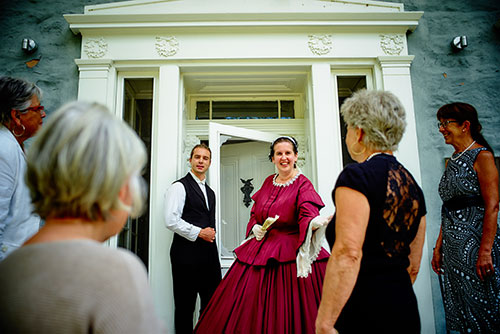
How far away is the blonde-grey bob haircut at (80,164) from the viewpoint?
0.75 m

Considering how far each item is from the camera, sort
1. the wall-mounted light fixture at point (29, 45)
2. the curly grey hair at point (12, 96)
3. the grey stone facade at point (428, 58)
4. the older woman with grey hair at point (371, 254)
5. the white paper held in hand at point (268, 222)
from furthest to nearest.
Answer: the wall-mounted light fixture at point (29, 45)
the grey stone facade at point (428, 58)
the white paper held in hand at point (268, 222)
the curly grey hair at point (12, 96)
the older woman with grey hair at point (371, 254)

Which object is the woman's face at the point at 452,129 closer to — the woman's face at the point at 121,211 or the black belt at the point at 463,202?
the black belt at the point at 463,202

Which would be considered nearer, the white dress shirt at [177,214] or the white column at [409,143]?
the white dress shirt at [177,214]

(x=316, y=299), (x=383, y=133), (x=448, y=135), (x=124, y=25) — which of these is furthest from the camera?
(x=124, y=25)

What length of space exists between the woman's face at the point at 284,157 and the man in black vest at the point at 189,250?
2.61 feet

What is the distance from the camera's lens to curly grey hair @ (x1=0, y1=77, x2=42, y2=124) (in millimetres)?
1836

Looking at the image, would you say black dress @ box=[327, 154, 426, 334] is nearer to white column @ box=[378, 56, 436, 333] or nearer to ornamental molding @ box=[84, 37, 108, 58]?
white column @ box=[378, 56, 436, 333]

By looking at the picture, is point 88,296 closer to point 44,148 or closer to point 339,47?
point 44,148

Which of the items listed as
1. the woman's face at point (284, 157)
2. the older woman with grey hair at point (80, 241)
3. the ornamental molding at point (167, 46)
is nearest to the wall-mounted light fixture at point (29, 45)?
the ornamental molding at point (167, 46)

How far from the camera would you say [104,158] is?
75cm

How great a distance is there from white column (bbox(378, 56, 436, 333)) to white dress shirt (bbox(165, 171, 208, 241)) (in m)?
2.05

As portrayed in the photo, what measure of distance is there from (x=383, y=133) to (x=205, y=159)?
2.23 m

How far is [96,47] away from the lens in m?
3.69

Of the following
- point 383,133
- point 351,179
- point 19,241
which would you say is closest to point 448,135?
point 383,133
